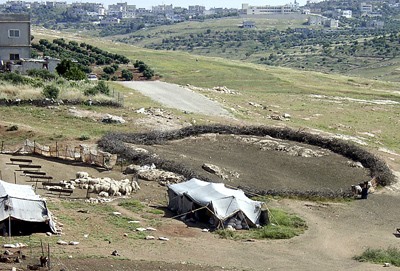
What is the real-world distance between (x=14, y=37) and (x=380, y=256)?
49.4 metres

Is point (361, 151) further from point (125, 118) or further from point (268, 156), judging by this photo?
point (125, 118)

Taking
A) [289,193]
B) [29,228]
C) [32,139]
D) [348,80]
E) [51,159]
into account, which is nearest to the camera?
[29,228]

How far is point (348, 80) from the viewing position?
321 ft

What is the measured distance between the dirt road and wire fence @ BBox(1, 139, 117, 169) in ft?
59.3

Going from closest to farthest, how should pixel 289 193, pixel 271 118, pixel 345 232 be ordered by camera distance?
pixel 345 232, pixel 289 193, pixel 271 118

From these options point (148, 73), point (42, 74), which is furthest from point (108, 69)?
point (42, 74)

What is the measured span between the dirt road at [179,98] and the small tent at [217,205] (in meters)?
24.0

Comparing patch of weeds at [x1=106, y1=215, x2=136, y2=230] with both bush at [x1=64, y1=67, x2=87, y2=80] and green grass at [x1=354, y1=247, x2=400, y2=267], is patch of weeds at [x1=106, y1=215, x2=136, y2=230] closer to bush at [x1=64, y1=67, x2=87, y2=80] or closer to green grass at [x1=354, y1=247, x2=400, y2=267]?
green grass at [x1=354, y1=247, x2=400, y2=267]

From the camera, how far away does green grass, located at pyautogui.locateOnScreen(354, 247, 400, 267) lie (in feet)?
76.4

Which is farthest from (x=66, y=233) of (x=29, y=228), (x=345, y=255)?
(x=345, y=255)

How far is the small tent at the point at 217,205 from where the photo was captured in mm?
26719

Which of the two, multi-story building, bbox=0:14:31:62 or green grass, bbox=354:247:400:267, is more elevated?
multi-story building, bbox=0:14:31:62

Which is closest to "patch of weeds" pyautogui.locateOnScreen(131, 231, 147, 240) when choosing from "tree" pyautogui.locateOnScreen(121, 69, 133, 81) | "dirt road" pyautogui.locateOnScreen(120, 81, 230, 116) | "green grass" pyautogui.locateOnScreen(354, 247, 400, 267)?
"green grass" pyautogui.locateOnScreen(354, 247, 400, 267)

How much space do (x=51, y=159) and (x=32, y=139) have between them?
384 cm
